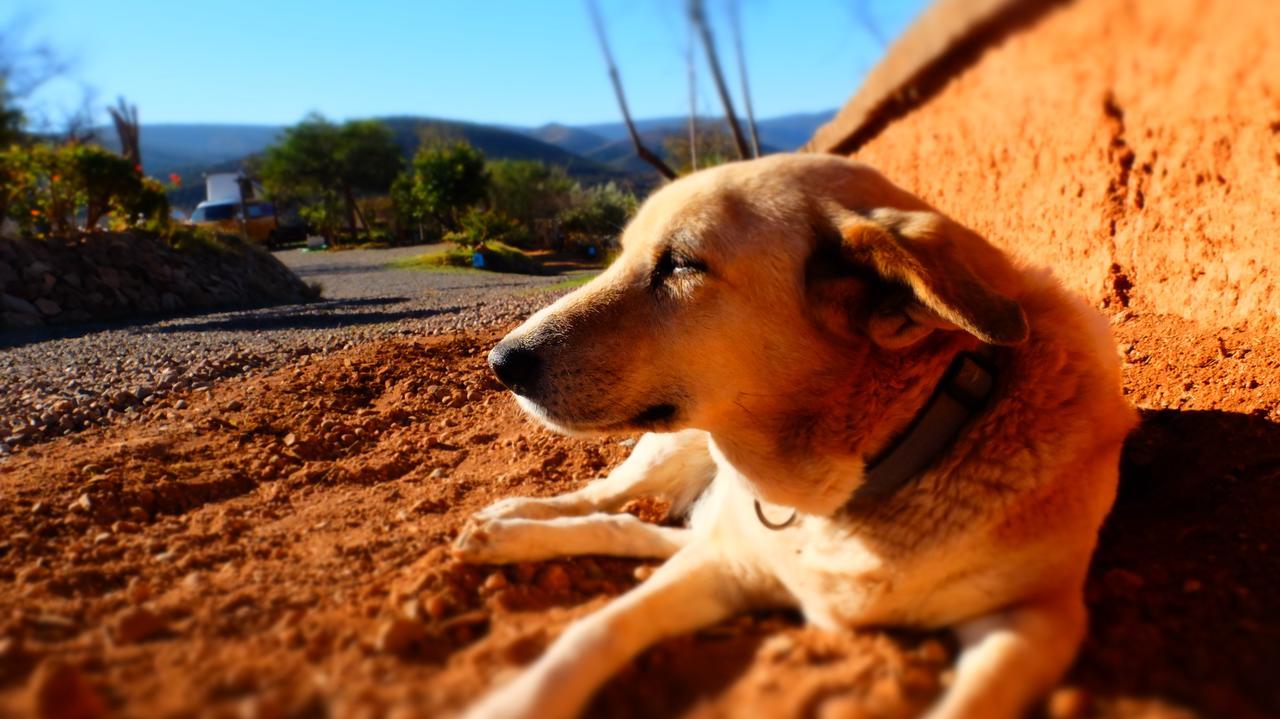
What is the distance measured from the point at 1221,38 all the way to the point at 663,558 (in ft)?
7.18

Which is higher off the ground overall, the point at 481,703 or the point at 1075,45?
the point at 1075,45

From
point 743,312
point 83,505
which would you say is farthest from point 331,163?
point 743,312

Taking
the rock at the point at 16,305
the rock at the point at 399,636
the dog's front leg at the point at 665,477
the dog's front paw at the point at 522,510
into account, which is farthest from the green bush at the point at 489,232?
the rock at the point at 399,636

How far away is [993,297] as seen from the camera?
6.03ft

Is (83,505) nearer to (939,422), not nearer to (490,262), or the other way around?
(939,422)

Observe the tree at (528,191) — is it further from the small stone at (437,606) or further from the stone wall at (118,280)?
the small stone at (437,606)

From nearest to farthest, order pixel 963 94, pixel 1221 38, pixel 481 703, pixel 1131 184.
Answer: pixel 481 703, pixel 1221 38, pixel 963 94, pixel 1131 184

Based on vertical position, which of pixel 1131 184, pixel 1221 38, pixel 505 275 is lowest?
pixel 505 275

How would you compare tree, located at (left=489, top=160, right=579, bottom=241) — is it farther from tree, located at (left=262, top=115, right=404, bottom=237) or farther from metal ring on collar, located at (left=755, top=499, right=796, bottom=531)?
metal ring on collar, located at (left=755, top=499, right=796, bottom=531)

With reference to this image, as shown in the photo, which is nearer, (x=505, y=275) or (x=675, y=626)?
(x=675, y=626)

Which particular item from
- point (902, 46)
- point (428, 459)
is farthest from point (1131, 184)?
point (428, 459)

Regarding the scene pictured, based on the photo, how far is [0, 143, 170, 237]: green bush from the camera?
12.2 metres

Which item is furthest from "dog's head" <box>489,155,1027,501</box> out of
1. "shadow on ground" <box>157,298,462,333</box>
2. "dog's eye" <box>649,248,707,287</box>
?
"shadow on ground" <box>157,298,462,333</box>

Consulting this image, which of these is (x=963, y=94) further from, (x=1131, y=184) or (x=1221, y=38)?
(x=1131, y=184)
